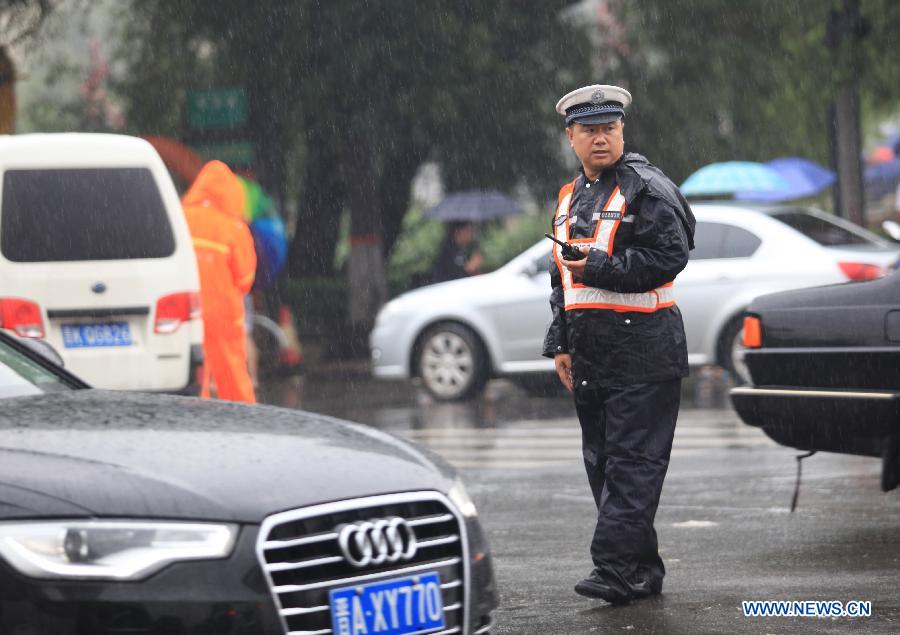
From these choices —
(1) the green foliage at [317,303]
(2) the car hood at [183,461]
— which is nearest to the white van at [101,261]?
(2) the car hood at [183,461]

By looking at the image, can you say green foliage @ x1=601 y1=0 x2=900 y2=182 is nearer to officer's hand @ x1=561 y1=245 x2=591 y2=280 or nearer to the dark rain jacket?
the dark rain jacket

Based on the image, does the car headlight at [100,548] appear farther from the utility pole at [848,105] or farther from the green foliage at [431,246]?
the green foliage at [431,246]

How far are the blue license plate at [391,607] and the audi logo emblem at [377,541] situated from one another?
0.06m

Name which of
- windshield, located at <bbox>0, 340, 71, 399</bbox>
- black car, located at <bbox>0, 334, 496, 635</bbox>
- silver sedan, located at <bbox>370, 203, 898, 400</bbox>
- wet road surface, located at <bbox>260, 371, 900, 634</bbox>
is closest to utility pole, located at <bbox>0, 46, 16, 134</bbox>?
silver sedan, located at <bbox>370, 203, 898, 400</bbox>

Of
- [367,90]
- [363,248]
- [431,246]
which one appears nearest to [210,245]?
[367,90]

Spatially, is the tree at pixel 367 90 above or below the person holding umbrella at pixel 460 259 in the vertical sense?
above

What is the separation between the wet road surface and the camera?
612cm

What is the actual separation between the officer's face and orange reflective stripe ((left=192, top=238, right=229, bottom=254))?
5697 millimetres

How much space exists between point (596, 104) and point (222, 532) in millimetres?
2918

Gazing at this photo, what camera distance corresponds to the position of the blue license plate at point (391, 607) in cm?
414

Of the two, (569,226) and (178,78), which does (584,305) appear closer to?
(569,226)

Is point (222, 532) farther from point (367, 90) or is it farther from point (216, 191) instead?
point (367, 90)

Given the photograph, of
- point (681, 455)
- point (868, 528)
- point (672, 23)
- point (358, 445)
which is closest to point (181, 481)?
point (358, 445)

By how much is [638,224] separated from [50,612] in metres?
3.13
